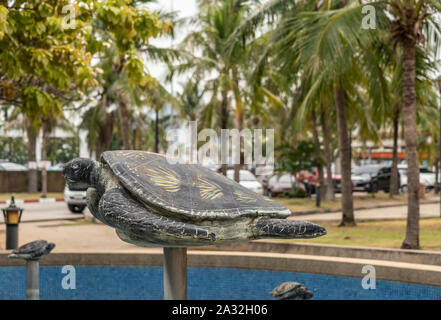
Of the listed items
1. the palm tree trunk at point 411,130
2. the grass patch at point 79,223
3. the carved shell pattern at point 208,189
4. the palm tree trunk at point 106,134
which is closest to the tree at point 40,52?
the carved shell pattern at point 208,189

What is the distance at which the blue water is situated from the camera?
7.03m

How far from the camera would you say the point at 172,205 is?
4.21 m

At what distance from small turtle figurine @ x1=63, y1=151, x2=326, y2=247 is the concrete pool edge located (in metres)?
2.79

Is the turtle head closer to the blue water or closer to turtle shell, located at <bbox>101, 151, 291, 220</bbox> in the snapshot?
turtle shell, located at <bbox>101, 151, 291, 220</bbox>

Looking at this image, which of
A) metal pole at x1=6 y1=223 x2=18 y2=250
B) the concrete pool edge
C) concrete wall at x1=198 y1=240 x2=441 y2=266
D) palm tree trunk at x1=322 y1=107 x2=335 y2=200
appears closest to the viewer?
the concrete pool edge

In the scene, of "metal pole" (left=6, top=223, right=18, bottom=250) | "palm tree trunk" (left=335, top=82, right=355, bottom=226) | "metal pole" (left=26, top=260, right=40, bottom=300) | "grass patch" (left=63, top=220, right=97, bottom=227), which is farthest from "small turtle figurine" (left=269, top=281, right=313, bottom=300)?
"grass patch" (left=63, top=220, right=97, bottom=227)

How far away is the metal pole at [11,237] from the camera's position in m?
9.13

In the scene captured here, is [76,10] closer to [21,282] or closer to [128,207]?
[21,282]

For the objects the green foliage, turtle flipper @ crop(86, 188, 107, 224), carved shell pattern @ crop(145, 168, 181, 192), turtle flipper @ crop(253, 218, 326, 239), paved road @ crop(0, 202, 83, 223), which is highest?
the green foliage

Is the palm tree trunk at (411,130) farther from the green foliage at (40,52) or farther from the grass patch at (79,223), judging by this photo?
the grass patch at (79,223)

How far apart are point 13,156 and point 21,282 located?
142ft

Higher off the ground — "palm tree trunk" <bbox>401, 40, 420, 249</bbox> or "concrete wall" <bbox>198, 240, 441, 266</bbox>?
"palm tree trunk" <bbox>401, 40, 420, 249</bbox>

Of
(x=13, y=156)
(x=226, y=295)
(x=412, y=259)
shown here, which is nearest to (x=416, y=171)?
(x=412, y=259)

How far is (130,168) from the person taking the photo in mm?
4516
